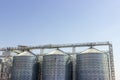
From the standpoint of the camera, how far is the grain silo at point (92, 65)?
79062mm

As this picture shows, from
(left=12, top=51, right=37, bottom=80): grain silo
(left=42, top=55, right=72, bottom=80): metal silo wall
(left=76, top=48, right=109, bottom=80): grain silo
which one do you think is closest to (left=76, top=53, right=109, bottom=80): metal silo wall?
(left=76, top=48, right=109, bottom=80): grain silo

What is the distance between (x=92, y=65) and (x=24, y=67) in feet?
103

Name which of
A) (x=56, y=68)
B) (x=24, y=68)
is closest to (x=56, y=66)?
(x=56, y=68)

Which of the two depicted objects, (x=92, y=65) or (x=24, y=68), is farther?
(x=24, y=68)

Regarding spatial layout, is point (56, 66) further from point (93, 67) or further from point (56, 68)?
point (93, 67)

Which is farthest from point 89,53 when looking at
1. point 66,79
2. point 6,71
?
point 6,71

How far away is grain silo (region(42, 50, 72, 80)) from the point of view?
82.5 m

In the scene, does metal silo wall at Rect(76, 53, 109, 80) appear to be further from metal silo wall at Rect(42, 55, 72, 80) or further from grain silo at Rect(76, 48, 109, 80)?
metal silo wall at Rect(42, 55, 72, 80)

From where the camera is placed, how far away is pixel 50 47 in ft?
301

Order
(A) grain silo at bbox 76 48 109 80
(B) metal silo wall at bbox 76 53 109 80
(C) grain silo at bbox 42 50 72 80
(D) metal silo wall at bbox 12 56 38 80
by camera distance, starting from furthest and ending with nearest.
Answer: (D) metal silo wall at bbox 12 56 38 80 < (C) grain silo at bbox 42 50 72 80 < (A) grain silo at bbox 76 48 109 80 < (B) metal silo wall at bbox 76 53 109 80

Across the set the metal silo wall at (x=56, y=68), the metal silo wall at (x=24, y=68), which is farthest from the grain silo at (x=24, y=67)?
the metal silo wall at (x=56, y=68)

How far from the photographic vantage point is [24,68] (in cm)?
8762

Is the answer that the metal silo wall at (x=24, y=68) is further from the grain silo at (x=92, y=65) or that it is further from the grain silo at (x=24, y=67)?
the grain silo at (x=92, y=65)

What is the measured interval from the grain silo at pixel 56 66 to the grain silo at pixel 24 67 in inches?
217
